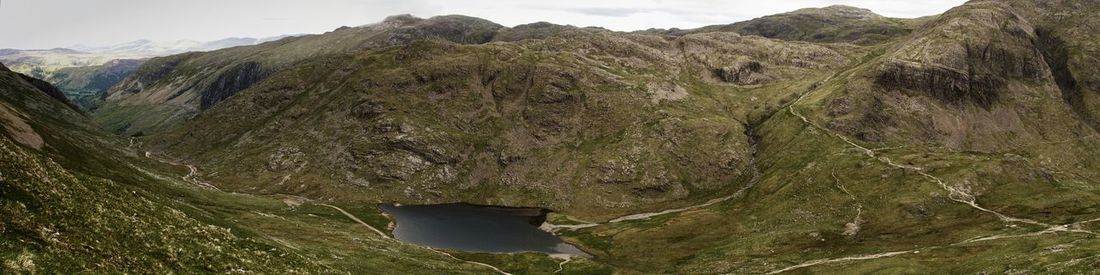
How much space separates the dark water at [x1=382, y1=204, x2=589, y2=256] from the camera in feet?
495

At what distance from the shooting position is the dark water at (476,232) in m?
151

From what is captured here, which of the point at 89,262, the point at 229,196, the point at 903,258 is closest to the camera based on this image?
the point at 89,262

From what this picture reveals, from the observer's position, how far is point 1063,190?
149375mm

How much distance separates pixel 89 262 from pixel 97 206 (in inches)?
579

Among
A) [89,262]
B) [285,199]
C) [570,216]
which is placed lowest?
[570,216]

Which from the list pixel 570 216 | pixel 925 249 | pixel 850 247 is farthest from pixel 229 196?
pixel 925 249

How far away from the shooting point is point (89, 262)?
34.8m

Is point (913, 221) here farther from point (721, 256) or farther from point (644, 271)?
point (644, 271)

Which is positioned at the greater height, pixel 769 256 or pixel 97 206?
pixel 97 206

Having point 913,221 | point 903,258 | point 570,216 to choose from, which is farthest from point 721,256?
point 570,216

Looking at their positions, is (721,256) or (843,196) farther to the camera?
(843,196)

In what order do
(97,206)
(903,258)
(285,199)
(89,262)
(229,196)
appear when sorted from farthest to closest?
(285,199) < (229,196) < (903,258) < (97,206) < (89,262)

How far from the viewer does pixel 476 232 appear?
552 feet

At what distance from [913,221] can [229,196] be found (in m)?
178
